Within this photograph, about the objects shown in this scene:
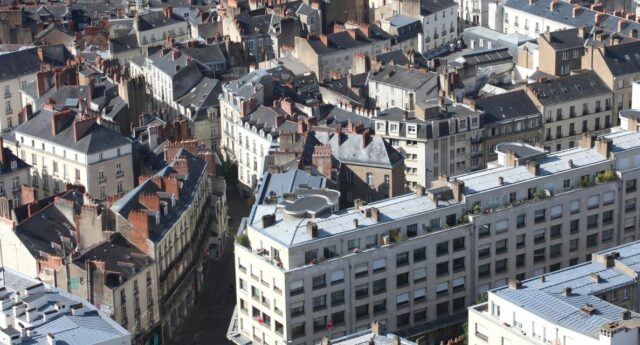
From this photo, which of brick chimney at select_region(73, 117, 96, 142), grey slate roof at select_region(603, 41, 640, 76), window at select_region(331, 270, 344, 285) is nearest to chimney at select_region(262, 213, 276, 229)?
window at select_region(331, 270, 344, 285)

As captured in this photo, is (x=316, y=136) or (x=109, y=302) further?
(x=316, y=136)

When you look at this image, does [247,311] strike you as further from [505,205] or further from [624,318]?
[624,318]

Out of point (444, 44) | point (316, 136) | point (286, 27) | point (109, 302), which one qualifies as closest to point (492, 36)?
point (444, 44)

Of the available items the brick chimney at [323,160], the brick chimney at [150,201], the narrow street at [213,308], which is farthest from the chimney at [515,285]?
the brick chimney at [150,201]

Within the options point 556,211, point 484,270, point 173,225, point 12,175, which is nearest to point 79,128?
point 12,175

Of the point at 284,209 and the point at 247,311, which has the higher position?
the point at 284,209

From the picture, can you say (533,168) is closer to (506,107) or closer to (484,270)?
(484,270)
